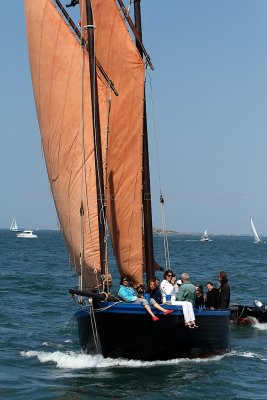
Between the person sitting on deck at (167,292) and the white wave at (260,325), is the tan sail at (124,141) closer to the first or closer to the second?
the person sitting on deck at (167,292)

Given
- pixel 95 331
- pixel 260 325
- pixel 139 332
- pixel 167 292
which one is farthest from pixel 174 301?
pixel 260 325

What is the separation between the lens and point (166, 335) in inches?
803

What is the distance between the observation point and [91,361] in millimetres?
20922

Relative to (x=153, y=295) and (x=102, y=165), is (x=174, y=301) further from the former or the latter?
(x=102, y=165)

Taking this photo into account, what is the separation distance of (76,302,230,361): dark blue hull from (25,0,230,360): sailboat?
3cm

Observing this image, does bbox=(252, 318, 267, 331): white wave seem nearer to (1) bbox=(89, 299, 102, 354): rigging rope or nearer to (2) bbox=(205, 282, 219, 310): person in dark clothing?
(2) bbox=(205, 282, 219, 310): person in dark clothing

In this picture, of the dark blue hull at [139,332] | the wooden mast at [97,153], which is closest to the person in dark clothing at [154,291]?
the dark blue hull at [139,332]

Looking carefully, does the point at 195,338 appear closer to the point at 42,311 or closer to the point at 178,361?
the point at 178,361

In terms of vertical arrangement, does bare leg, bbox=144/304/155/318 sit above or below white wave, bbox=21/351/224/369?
above

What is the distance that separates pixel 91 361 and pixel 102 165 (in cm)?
517

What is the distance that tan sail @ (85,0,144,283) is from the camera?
2402 centimetres

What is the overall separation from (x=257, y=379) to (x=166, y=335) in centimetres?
253

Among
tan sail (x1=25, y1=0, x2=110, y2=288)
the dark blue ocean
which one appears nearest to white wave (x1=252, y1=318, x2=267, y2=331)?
the dark blue ocean

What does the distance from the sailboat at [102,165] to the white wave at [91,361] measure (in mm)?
154
